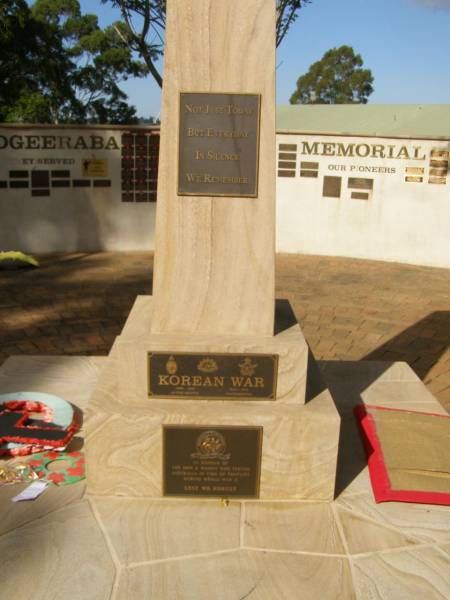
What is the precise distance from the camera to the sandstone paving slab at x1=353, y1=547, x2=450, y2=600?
205 centimetres

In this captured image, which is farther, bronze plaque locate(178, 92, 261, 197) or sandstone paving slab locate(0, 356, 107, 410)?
sandstone paving slab locate(0, 356, 107, 410)

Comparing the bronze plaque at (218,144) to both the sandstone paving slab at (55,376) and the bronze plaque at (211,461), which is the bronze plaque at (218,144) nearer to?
the bronze plaque at (211,461)

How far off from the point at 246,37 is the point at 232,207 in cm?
63

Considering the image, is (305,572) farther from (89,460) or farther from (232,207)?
(232,207)

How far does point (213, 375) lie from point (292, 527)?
0.66 m

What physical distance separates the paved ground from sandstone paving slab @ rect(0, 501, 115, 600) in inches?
99.8

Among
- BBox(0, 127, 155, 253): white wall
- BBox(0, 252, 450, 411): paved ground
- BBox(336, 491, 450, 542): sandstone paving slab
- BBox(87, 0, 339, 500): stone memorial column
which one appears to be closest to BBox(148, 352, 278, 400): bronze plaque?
BBox(87, 0, 339, 500): stone memorial column

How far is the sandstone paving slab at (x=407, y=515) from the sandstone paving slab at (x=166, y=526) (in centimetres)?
49

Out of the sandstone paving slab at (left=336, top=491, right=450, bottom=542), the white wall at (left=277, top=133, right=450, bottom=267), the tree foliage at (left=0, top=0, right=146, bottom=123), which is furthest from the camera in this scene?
the tree foliage at (left=0, top=0, right=146, bottom=123)

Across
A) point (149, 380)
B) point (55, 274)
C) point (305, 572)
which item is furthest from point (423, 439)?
point (55, 274)

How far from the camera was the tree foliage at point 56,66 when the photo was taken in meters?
19.6

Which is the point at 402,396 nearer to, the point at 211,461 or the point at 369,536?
the point at 369,536

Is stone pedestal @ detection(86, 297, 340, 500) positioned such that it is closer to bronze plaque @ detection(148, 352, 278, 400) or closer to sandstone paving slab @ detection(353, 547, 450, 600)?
bronze plaque @ detection(148, 352, 278, 400)

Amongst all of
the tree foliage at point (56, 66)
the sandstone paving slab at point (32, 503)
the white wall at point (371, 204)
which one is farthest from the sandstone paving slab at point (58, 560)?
the tree foliage at point (56, 66)
